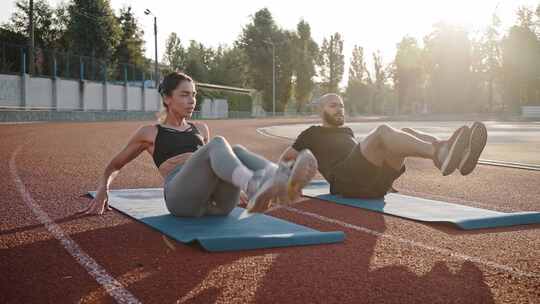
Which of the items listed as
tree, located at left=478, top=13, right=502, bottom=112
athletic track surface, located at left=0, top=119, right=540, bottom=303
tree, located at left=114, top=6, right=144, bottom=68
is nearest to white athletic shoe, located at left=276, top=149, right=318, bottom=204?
athletic track surface, located at left=0, top=119, right=540, bottom=303

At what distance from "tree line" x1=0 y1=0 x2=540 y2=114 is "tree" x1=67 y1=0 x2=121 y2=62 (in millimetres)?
94

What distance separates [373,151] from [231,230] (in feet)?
6.38

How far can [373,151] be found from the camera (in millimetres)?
5598

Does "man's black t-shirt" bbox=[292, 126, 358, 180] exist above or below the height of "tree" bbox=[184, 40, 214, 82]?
below

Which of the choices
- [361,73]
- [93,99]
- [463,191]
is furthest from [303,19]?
[463,191]

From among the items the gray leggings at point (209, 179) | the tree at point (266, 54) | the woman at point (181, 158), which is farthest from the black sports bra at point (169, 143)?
the tree at point (266, 54)

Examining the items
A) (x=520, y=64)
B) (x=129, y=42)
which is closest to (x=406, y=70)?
(x=520, y=64)

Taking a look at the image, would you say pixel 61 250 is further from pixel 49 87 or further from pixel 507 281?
pixel 49 87

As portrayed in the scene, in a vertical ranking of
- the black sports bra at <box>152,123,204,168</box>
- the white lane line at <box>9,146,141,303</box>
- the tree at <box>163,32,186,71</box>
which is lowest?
the white lane line at <box>9,146,141,303</box>

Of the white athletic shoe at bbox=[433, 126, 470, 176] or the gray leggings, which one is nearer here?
the gray leggings

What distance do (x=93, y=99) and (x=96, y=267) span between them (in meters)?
37.9

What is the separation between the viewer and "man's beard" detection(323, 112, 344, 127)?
6297mm

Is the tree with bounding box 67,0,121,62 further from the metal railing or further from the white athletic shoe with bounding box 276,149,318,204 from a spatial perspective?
the white athletic shoe with bounding box 276,149,318,204

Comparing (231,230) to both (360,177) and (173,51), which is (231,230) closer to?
(360,177)
